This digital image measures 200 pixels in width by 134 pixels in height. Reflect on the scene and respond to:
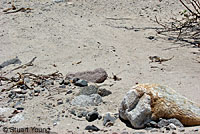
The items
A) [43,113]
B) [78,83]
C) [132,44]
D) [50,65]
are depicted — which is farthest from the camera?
[132,44]

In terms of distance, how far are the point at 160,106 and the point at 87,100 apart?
74 cm

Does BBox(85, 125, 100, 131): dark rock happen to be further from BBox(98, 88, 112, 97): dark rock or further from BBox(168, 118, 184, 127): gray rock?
BBox(98, 88, 112, 97): dark rock

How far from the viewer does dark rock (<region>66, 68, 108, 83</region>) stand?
3.56 metres

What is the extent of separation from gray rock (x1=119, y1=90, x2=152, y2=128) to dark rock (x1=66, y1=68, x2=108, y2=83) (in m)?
0.94

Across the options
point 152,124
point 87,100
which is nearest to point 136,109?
point 152,124

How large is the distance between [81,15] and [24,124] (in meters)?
3.80

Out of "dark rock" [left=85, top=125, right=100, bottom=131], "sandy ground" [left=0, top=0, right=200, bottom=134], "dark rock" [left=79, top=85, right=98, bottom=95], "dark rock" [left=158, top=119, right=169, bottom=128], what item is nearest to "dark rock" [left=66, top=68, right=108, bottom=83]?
"sandy ground" [left=0, top=0, right=200, bottom=134]

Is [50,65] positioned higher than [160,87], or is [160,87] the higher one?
[160,87]

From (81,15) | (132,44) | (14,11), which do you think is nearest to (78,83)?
(132,44)

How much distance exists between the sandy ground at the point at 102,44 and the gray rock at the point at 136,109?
0.08 meters

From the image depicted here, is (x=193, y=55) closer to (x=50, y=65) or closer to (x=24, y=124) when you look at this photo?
(x=50, y=65)

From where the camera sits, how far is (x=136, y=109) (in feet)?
8.26

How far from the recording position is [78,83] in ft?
11.1

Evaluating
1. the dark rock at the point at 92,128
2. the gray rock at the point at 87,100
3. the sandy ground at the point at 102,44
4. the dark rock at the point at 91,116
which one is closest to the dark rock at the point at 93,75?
the sandy ground at the point at 102,44
